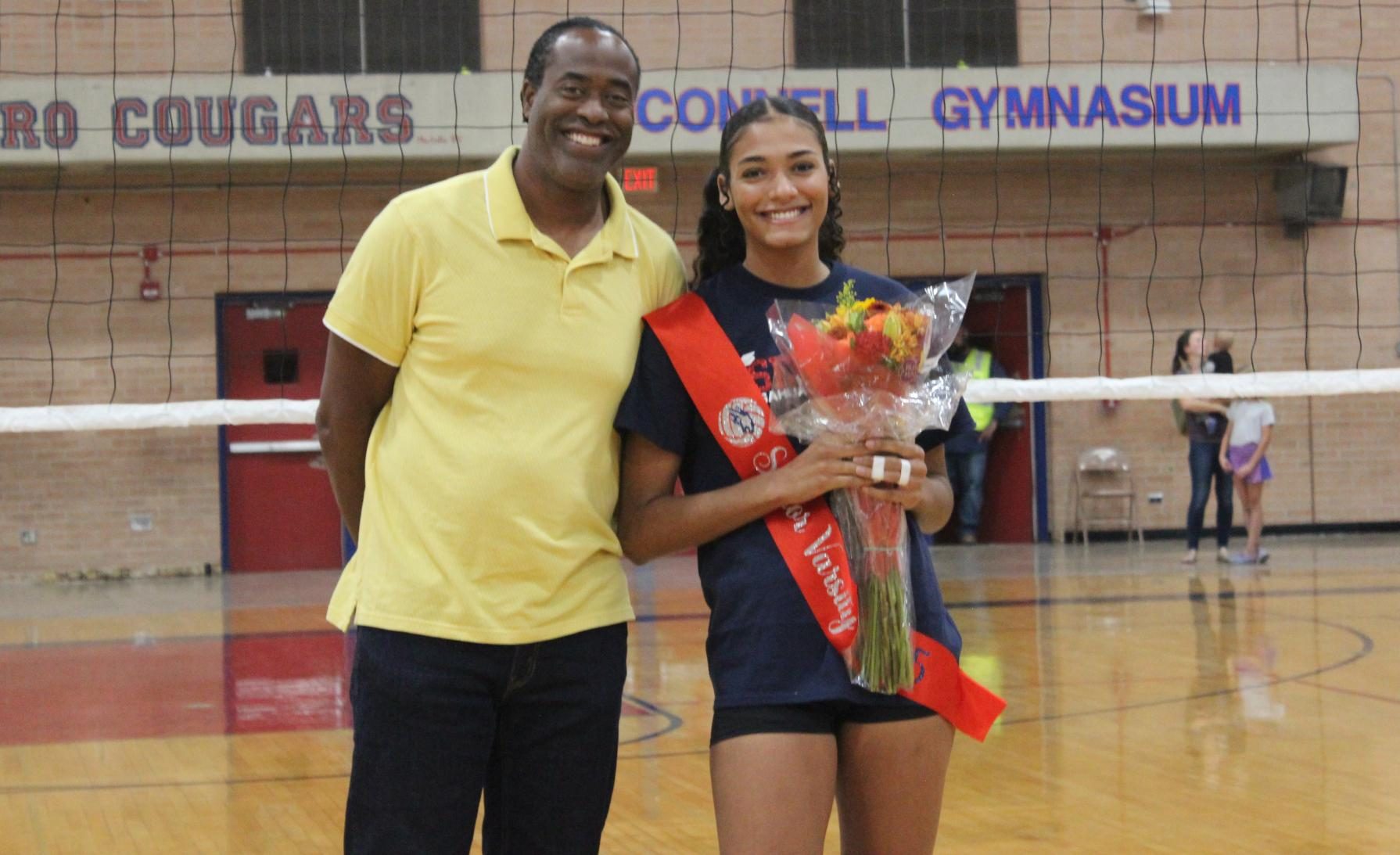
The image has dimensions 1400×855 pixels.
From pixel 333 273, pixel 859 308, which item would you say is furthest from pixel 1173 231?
pixel 859 308

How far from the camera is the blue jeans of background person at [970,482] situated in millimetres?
11820

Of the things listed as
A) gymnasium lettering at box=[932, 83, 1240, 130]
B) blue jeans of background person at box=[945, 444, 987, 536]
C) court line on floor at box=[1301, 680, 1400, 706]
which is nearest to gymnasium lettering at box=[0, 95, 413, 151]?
gymnasium lettering at box=[932, 83, 1240, 130]

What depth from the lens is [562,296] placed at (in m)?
2.10

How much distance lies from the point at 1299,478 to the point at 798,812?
10775 millimetres

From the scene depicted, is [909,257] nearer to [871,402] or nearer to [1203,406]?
[1203,406]

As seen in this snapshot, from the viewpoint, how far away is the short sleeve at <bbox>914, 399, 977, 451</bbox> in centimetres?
224

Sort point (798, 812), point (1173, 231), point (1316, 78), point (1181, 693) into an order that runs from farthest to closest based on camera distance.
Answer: point (1173, 231), point (1316, 78), point (1181, 693), point (798, 812)

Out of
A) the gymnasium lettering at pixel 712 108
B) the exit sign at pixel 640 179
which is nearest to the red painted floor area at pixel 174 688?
the exit sign at pixel 640 179

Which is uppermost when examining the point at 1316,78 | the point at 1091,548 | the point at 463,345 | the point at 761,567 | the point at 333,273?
the point at 1316,78

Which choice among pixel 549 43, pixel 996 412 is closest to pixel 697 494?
pixel 549 43

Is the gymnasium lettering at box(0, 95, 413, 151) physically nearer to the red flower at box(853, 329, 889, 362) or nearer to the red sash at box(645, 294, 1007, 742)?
the red sash at box(645, 294, 1007, 742)

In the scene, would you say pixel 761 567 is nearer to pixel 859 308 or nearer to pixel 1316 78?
pixel 859 308

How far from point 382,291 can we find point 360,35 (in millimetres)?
9502

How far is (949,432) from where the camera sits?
226cm
